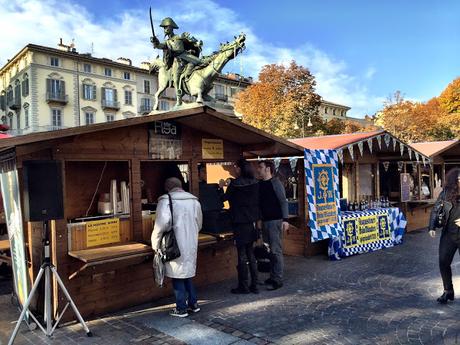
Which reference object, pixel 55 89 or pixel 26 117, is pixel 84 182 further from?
pixel 26 117

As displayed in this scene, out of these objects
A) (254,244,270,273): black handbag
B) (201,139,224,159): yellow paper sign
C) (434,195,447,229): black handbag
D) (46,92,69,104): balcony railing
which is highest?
(46,92,69,104): balcony railing

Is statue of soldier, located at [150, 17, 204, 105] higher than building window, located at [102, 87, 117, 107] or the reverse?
the reverse

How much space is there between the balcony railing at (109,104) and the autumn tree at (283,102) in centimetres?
2372

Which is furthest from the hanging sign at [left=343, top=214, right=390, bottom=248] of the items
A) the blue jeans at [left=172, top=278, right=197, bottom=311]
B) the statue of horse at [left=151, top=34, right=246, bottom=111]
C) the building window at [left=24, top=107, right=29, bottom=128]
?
Result: the building window at [left=24, top=107, right=29, bottom=128]

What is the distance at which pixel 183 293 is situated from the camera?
177 inches

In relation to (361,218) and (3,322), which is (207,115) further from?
(361,218)

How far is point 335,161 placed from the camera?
7684 mm

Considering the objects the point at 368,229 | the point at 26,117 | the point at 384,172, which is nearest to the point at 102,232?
the point at 368,229

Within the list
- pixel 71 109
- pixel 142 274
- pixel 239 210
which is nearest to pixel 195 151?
pixel 239 210

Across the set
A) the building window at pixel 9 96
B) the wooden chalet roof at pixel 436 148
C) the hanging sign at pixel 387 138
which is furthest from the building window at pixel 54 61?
the hanging sign at pixel 387 138

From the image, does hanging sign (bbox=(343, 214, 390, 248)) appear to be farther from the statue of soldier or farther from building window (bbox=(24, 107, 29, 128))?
building window (bbox=(24, 107, 29, 128))

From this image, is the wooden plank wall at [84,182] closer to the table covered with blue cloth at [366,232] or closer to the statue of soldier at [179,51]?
the table covered with blue cloth at [366,232]

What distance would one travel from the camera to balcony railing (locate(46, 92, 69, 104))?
4047 centimetres

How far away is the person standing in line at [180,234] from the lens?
4359mm
